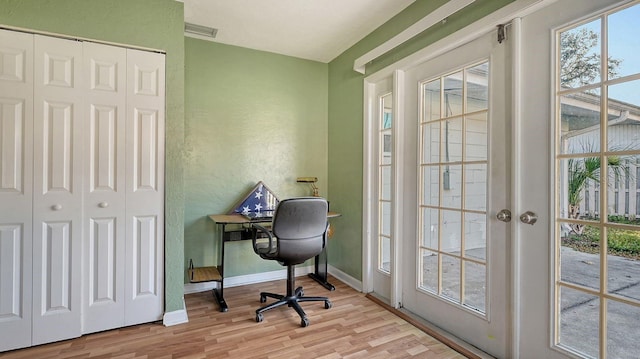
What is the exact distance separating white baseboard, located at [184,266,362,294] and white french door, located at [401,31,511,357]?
0.78 m

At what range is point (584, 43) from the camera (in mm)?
1479

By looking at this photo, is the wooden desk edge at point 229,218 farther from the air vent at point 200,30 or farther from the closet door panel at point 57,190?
the air vent at point 200,30

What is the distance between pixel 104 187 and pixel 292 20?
213 centimetres

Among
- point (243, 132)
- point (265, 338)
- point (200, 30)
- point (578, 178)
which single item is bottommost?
point (265, 338)

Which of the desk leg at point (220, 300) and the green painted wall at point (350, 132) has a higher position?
the green painted wall at point (350, 132)

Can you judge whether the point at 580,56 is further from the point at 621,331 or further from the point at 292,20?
the point at 292,20

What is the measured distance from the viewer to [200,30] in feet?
9.44

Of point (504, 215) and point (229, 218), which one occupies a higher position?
point (504, 215)

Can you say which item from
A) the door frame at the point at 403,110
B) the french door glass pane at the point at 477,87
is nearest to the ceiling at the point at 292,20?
the door frame at the point at 403,110

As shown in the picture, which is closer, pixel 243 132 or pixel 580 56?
pixel 580 56

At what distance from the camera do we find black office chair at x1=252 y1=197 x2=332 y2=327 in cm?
231

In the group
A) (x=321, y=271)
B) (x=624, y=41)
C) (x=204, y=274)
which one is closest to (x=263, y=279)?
(x=321, y=271)

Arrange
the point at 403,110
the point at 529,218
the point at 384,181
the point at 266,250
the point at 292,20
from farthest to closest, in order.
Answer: the point at 384,181 → the point at 292,20 → the point at 403,110 → the point at 266,250 → the point at 529,218

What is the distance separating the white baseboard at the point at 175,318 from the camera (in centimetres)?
230
